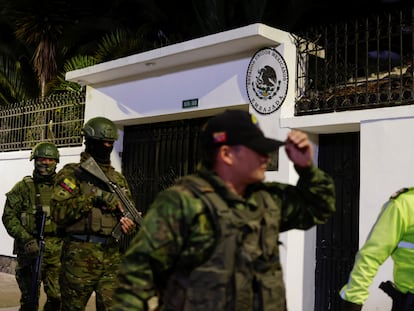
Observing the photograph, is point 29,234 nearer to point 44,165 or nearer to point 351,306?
point 44,165

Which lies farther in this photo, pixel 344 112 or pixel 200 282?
pixel 344 112

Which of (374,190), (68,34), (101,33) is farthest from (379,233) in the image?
(101,33)

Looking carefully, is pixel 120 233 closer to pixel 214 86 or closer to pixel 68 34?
pixel 214 86

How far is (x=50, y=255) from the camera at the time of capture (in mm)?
5797

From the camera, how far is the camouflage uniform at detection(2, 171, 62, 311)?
221 inches

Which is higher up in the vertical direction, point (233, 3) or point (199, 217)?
point (233, 3)

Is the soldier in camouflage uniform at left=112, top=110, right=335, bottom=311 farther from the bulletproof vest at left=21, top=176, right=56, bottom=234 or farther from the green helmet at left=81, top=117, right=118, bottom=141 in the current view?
the bulletproof vest at left=21, top=176, right=56, bottom=234

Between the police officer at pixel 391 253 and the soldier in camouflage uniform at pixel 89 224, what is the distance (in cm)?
241

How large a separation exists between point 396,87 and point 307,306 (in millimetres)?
2505

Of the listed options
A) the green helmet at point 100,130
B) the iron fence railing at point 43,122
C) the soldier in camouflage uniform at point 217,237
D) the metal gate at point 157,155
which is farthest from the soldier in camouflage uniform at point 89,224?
the iron fence railing at point 43,122

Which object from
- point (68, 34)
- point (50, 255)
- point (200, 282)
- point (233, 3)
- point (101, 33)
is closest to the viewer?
point (200, 282)

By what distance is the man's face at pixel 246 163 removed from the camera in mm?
2221

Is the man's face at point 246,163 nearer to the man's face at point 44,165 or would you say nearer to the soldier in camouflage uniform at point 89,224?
the soldier in camouflage uniform at point 89,224

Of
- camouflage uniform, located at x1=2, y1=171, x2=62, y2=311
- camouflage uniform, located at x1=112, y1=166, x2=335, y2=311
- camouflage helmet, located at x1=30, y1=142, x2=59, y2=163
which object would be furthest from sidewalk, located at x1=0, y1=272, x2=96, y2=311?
camouflage uniform, located at x1=112, y1=166, x2=335, y2=311
